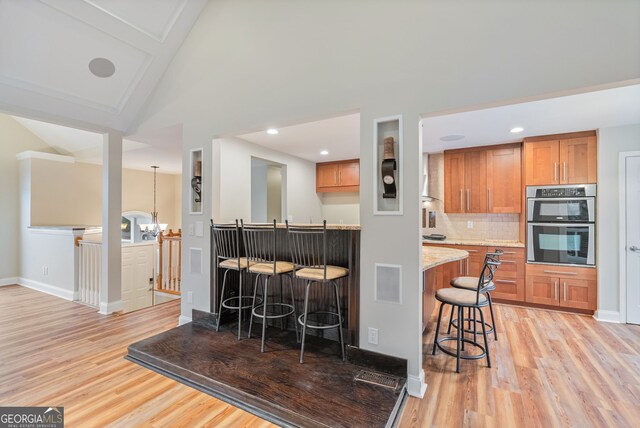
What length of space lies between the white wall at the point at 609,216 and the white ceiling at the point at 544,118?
21 cm

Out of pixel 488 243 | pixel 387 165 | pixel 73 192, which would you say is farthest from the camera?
pixel 73 192

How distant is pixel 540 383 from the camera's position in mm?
2332

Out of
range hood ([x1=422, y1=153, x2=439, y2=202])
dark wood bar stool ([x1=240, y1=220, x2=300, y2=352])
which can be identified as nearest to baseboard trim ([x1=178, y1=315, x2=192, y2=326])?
dark wood bar stool ([x1=240, y1=220, x2=300, y2=352])

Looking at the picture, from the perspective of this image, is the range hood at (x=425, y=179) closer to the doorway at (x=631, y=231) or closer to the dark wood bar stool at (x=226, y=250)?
the doorway at (x=631, y=231)

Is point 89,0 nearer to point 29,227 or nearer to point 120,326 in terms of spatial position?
point 120,326

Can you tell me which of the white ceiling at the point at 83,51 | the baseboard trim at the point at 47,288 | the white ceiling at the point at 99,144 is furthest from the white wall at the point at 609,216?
the baseboard trim at the point at 47,288

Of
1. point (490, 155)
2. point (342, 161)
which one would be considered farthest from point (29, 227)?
point (490, 155)

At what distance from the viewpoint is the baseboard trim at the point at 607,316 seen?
3692 mm

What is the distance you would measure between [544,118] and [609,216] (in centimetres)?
161

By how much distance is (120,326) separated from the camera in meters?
3.49

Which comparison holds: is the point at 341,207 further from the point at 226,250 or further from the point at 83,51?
the point at 83,51

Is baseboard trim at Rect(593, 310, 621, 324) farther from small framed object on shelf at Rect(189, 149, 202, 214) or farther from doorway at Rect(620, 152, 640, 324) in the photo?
small framed object on shelf at Rect(189, 149, 202, 214)

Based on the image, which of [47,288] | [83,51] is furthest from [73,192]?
[83,51]

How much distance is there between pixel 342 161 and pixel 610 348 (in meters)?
4.63
